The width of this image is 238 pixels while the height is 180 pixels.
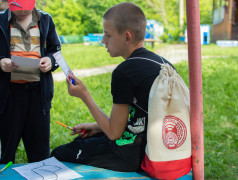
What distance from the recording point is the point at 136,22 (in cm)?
186

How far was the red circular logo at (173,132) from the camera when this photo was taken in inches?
65.4

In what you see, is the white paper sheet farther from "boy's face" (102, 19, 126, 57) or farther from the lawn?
the lawn

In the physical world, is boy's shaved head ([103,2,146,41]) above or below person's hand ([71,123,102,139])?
above

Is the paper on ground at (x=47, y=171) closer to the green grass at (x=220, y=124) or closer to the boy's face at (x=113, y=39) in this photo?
the boy's face at (x=113, y=39)

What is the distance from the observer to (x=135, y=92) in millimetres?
1762

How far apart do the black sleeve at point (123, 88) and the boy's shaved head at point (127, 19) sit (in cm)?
31

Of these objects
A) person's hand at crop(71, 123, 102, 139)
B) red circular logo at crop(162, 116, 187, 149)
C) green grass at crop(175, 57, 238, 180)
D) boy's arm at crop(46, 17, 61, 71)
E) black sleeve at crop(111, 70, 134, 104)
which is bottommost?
green grass at crop(175, 57, 238, 180)

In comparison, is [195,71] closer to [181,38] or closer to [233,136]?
[233,136]

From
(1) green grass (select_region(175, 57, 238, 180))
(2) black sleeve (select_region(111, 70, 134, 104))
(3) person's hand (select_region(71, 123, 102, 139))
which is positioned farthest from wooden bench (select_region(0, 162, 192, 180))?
(1) green grass (select_region(175, 57, 238, 180))

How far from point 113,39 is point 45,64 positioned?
2.13ft

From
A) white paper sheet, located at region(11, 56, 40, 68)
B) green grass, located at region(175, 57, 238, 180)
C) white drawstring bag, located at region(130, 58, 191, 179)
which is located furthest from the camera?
green grass, located at region(175, 57, 238, 180)

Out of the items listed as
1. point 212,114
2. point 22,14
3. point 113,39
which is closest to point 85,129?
point 113,39

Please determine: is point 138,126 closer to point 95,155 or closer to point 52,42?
point 95,155

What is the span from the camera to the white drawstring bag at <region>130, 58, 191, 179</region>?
5.40 feet
